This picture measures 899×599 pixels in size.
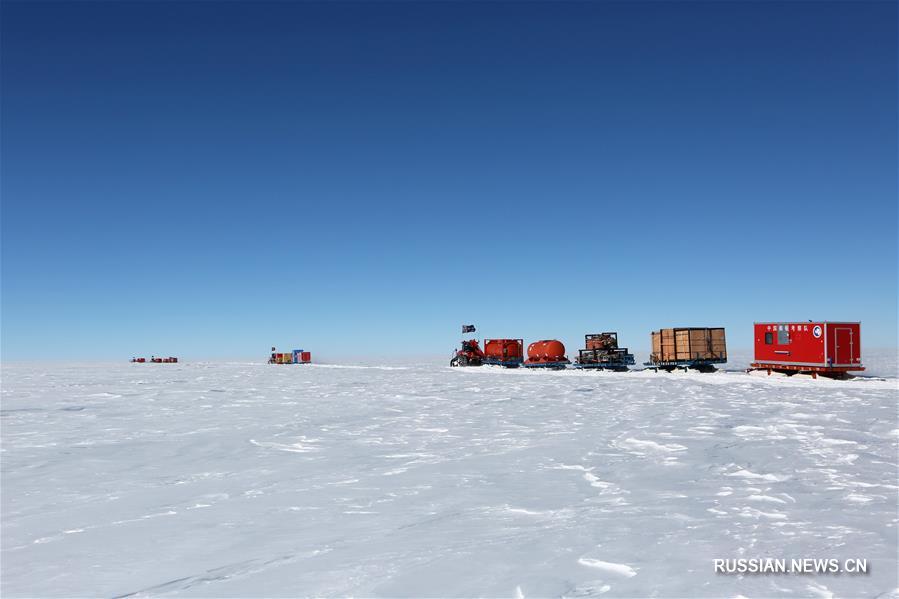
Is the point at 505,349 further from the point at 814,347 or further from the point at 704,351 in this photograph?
the point at 814,347

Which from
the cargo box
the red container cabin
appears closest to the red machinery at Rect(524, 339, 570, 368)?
the cargo box

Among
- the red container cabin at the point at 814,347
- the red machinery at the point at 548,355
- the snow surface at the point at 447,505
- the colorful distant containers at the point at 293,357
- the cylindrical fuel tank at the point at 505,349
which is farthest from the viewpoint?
the colorful distant containers at the point at 293,357

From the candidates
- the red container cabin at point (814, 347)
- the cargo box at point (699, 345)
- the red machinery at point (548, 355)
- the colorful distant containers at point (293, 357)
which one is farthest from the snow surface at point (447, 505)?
the colorful distant containers at point (293, 357)

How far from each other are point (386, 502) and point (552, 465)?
328 cm

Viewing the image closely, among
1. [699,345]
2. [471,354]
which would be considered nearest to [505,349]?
[471,354]

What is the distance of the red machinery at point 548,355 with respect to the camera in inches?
1744

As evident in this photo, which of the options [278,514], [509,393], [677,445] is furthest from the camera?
[509,393]

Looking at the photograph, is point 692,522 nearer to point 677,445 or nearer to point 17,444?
point 677,445

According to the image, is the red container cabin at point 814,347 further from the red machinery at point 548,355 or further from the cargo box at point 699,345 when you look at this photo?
the red machinery at point 548,355

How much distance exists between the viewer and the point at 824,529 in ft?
19.0

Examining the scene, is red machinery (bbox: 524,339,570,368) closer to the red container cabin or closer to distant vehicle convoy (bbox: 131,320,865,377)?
distant vehicle convoy (bbox: 131,320,865,377)

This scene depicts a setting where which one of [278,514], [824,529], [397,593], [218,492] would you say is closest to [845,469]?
[824,529]

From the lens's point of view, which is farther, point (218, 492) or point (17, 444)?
point (17, 444)

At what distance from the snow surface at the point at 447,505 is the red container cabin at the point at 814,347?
14316 mm
